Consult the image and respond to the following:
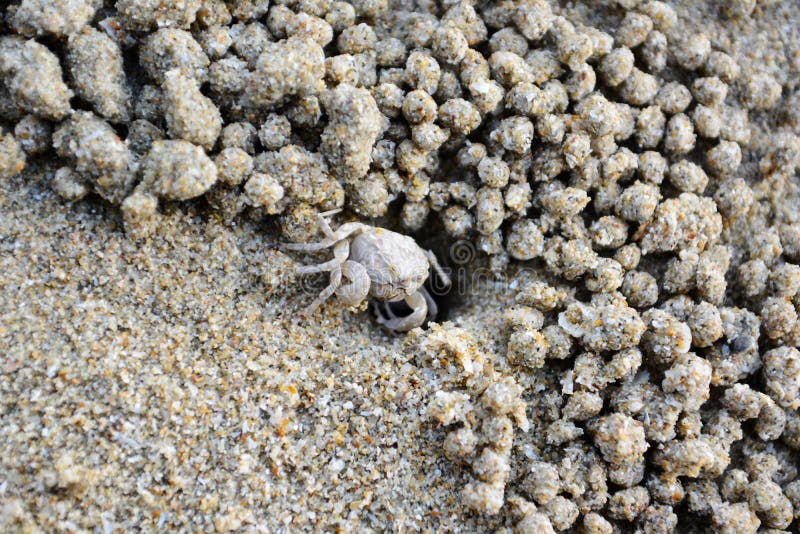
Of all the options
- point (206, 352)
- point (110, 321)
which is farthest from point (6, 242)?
point (206, 352)

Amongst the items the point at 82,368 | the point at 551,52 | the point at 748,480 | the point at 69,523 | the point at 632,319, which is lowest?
the point at 69,523

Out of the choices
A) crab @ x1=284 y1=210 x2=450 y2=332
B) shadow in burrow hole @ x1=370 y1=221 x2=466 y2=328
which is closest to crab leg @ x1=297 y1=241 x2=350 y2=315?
crab @ x1=284 y1=210 x2=450 y2=332

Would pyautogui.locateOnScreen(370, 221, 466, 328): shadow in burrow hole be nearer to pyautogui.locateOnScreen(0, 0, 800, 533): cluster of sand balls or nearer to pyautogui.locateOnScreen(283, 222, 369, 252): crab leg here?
pyautogui.locateOnScreen(0, 0, 800, 533): cluster of sand balls

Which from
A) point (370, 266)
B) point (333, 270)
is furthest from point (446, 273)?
point (333, 270)

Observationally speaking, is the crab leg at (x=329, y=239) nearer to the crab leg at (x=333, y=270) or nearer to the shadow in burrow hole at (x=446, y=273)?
the crab leg at (x=333, y=270)

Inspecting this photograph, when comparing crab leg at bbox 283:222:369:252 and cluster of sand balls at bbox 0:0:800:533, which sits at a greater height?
cluster of sand balls at bbox 0:0:800:533

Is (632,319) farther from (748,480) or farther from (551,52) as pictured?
(551,52)
